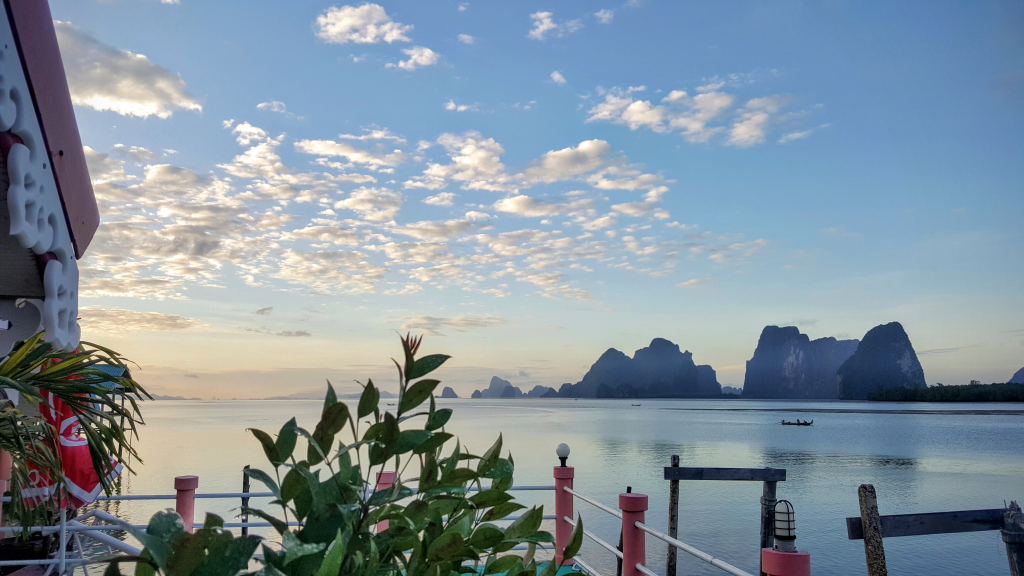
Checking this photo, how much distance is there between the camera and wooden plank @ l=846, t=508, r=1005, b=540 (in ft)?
23.3

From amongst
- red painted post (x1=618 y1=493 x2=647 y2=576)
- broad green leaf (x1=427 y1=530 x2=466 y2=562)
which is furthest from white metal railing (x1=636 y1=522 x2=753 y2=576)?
broad green leaf (x1=427 y1=530 x2=466 y2=562)

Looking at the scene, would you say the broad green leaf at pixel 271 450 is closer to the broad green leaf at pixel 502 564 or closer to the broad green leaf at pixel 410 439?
the broad green leaf at pixel 410 439

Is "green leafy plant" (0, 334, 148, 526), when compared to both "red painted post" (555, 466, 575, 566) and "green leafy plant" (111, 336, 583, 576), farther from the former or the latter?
"red painted post" (555, 466, 575, 566)

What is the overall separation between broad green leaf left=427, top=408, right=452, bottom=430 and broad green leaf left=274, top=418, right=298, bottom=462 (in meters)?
0.15

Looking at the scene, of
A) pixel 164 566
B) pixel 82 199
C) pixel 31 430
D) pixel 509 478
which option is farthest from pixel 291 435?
pixel 82 199

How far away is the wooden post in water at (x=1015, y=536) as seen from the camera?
7453 millimetres

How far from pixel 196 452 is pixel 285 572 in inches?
2277

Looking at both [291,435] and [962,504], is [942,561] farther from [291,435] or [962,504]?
[291,435]

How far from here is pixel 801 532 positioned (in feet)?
82.6

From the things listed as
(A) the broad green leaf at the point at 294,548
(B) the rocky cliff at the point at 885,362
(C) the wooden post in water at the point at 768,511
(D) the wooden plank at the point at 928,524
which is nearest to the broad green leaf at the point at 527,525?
(A) the broad green leaf at the point at 294,548

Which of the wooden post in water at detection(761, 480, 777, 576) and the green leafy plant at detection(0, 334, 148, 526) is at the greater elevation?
the green leafy plant at detection(0, 334, 148, 526)

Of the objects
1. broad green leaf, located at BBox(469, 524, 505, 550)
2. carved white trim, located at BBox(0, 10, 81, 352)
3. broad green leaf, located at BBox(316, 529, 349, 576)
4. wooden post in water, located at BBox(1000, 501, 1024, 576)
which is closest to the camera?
broad green leaf, located at BBox(316, 529, 349, 576)

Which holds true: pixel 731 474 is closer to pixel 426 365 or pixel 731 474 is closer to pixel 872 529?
pixel 872 529

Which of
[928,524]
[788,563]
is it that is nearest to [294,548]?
[788,563]
